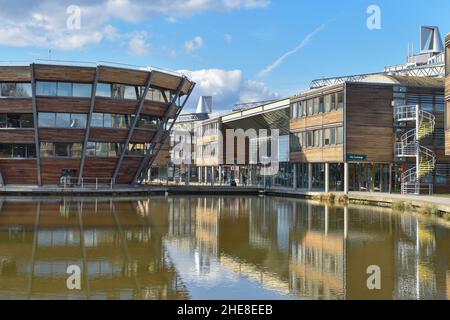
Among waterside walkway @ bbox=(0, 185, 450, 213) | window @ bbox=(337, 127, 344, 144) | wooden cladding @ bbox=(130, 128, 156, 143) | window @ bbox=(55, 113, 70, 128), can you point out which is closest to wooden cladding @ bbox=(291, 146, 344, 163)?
window @ bbox=(337, 127, 344, 144)

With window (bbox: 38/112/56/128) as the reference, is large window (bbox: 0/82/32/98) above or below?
above

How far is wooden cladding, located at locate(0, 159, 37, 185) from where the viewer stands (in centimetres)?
4950

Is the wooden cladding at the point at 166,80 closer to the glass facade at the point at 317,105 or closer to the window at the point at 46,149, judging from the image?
the window at the point at 46,149

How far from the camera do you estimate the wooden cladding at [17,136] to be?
4828 centimetres

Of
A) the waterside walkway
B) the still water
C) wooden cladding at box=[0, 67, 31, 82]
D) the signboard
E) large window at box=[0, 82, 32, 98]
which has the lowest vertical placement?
the still water

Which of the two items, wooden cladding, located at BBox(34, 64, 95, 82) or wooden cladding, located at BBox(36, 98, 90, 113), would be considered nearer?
wooden cladding, located at BBox(34, 64, 95, 82)

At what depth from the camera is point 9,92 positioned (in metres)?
47.9

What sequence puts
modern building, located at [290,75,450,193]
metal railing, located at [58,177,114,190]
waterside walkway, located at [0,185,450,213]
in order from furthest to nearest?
metal railing, located at [58,177,114,190]
modern building, located at [290,75,450,193]
waterside walkway, located at [0,185,450,213]

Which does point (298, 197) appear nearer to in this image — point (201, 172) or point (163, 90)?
point (163, 90)

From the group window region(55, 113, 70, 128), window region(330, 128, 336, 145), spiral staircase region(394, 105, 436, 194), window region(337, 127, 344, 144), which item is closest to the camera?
spiral staircase region(394, 105, 436, 194)

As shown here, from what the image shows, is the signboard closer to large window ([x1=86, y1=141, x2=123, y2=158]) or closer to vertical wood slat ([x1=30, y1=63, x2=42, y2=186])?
large window ([x1=86, y1=141, x2=123, y2=158])

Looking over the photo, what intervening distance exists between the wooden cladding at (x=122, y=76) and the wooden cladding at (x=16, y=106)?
6.44 metres

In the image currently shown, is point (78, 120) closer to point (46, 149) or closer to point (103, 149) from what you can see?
point (103, 149)

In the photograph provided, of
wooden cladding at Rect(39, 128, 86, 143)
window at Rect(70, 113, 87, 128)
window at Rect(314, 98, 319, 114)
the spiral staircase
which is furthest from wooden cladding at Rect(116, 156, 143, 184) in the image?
the spiral staircase
